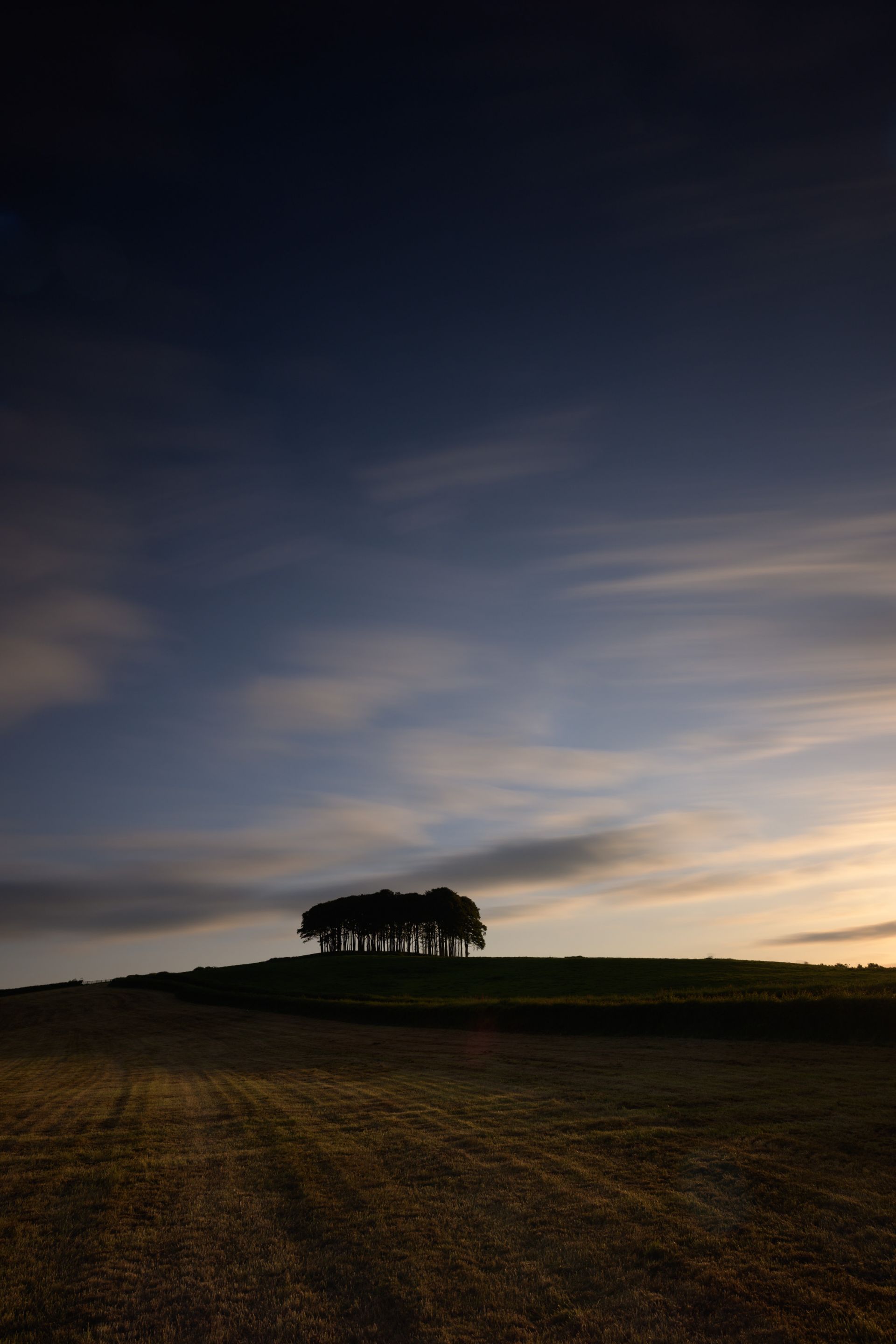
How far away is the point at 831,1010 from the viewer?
2816 cm

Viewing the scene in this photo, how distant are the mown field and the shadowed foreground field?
25.1 ft

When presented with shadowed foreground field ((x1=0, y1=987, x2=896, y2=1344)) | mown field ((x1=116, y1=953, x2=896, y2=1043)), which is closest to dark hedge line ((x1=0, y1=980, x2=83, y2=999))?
mown field ((x1=116, y1=953, x2=896, y2=1043))

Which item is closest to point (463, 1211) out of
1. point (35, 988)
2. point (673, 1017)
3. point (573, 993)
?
point (673, 1017)

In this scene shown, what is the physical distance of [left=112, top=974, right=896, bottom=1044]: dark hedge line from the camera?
89.8 feet

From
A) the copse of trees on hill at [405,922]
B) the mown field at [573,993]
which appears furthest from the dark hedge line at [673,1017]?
the copse of trees on hill at [405,922]

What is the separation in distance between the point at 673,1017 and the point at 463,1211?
Result: 2585 centimetres

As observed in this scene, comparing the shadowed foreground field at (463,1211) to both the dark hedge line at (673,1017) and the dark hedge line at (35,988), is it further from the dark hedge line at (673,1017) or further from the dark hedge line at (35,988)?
the dark hedge line at (35,988)

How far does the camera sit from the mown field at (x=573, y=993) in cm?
2923

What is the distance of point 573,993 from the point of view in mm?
63969

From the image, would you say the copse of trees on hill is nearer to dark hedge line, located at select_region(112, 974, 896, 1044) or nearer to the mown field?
the mown field

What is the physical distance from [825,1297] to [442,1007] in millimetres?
40279

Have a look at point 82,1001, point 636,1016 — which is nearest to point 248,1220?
point 636,1016

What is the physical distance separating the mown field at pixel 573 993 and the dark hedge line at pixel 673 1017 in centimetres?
5

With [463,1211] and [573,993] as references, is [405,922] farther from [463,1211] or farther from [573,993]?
[463,1211]
